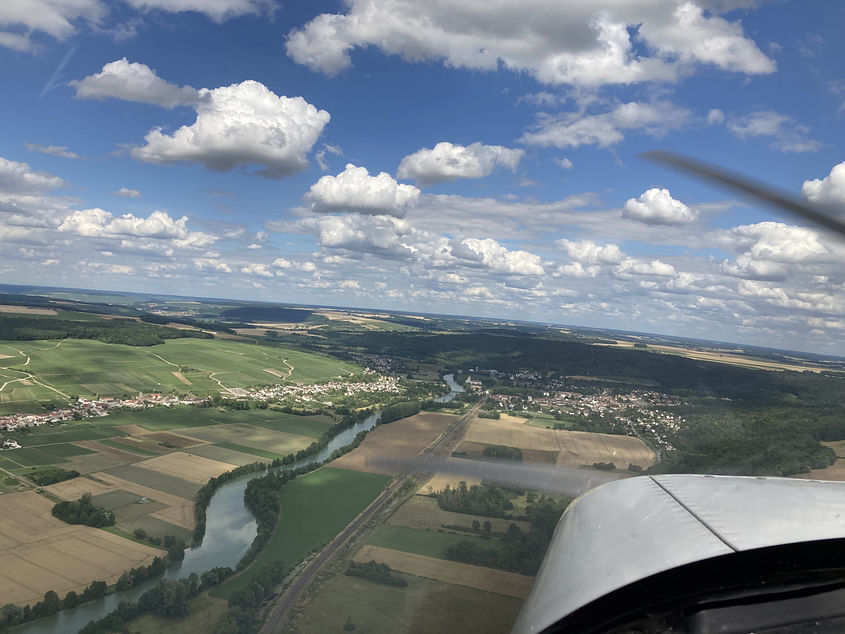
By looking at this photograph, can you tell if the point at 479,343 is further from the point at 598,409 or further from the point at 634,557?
the point at 634,557

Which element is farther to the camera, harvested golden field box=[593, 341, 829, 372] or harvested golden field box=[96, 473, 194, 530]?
harvested golden field box=[593, 341, 829, 372]

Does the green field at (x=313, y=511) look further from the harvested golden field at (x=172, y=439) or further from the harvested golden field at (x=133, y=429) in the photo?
the harvested golden field at (x=133, y=429)

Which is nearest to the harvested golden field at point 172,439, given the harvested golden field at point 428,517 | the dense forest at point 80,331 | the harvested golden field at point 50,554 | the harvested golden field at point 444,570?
the harvested golden field at point 50,554

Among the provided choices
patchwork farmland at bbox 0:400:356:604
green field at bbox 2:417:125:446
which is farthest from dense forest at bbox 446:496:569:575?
green field at bbox 2:417:125:446

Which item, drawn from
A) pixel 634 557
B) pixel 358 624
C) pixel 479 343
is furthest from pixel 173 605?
pixel 479 343

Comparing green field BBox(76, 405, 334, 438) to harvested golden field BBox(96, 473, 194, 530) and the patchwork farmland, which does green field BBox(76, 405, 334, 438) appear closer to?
the patchwork farmland

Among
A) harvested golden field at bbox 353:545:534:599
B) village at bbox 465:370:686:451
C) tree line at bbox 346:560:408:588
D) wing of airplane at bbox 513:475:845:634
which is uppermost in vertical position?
wing of airplane at bbox 513:475:845:634
